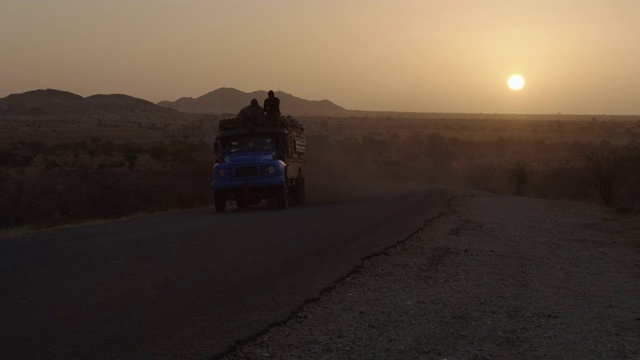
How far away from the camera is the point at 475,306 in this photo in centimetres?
1031

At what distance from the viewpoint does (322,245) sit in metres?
16.1

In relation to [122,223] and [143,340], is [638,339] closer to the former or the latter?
[143,340]

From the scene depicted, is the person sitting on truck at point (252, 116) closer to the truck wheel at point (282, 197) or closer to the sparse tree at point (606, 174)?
the truck wheel at point (282, 197)

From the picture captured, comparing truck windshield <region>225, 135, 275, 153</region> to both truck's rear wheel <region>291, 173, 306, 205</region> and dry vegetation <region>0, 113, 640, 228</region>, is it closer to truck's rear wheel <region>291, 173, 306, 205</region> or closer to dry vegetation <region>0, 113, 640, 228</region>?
truck's rear wheel <region>291, 173, 306, 205</region>

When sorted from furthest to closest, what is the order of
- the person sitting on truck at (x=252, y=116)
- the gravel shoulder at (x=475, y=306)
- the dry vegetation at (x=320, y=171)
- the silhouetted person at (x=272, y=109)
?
the dry vegetation at (x=320, y=171), the silhouetted person at (x=272, y=109), the person sitting on truck at (x=252, y=116), the gravel shoulder at (x=475, y=306)

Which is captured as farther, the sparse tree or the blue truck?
the sparse tree

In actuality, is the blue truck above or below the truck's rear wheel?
above

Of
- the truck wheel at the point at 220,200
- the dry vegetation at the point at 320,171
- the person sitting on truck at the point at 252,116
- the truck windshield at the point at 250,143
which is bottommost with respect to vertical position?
the dry vegetation at the point at 320,171

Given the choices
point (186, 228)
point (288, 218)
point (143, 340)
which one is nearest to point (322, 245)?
point (186, 228)

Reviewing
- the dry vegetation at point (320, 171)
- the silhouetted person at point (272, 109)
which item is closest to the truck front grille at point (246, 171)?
the silhouetted person at point (272, 109)

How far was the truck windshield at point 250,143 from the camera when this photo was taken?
92.2 feet

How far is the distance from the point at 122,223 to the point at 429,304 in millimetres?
14530

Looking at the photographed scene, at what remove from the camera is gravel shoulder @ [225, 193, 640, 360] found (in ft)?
26.5

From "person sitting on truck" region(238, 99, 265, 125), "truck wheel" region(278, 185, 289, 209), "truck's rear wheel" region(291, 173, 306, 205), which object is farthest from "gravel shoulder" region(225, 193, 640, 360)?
"truck's rear wheel" region(291, 173, 306, 205)
